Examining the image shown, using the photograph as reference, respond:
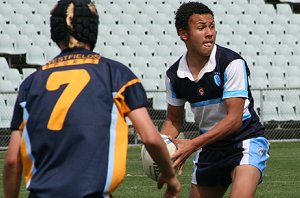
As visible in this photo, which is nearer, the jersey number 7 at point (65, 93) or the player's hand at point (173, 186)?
the jersey number 7 at point (65, 93)

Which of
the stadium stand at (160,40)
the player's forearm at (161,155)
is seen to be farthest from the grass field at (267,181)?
the player's forearm at (161,155)

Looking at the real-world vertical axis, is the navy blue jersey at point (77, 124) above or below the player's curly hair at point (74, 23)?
below

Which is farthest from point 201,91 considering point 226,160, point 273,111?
point 273,111

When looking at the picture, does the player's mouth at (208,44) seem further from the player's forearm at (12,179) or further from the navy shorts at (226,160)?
the player's forearm at (12,179)

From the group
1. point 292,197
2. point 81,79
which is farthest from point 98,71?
point 292,197

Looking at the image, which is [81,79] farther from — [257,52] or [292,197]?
[257,52]

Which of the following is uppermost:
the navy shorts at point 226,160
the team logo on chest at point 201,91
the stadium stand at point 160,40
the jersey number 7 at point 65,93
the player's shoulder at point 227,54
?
the jersey number 7 at point 65,93

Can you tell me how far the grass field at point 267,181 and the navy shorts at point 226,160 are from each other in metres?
4.10

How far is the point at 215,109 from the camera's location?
609cm

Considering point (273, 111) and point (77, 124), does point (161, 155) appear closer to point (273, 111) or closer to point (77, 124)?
point (77, 124)

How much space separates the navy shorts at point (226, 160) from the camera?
6.00m

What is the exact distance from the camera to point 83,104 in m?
3.70

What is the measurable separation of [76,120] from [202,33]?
2.55 metres

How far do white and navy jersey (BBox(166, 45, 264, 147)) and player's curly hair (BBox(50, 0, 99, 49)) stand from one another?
225 centimetres
